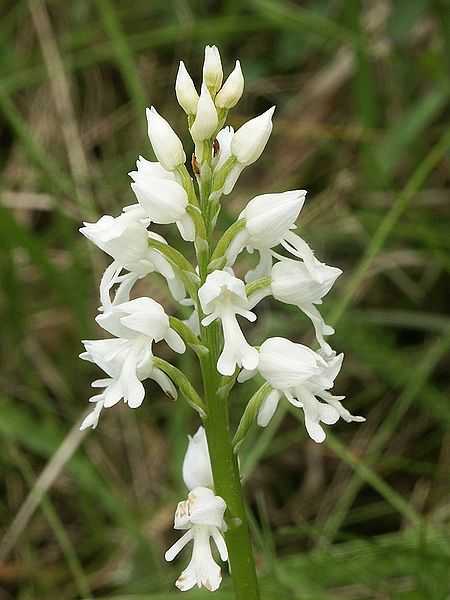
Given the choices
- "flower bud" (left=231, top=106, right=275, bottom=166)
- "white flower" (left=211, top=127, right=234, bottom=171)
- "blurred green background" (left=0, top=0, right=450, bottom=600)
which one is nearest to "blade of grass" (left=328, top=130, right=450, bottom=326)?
"blurred green background" (left=0, top=0, right=450, bottom=600)

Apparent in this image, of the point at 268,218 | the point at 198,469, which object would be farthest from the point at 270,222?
the point at 198,469

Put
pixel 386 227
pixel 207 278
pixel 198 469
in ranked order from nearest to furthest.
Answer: pixel 207 278 < pixel 198 469 < pixel 386 227

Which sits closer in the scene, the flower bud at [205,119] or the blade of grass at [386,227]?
the flower bud at [205,119]

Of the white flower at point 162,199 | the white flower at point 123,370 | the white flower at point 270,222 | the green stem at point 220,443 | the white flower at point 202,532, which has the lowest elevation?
the white flower at point 202,532

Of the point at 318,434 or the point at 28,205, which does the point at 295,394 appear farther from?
the point at 28,205

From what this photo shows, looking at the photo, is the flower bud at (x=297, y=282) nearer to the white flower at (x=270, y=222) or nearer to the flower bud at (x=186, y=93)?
the white flower at (x=270, y=222)

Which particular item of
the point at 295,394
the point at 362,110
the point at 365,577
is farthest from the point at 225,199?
the point at 295,394

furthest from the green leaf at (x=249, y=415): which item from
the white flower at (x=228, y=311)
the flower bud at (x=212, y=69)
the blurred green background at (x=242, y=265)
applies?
the blurred green background at (x=242, y=265)

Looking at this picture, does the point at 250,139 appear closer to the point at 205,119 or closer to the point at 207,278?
the point at 205,119
